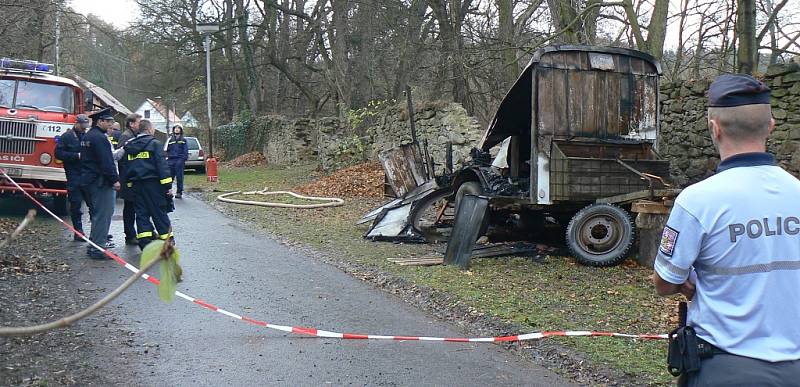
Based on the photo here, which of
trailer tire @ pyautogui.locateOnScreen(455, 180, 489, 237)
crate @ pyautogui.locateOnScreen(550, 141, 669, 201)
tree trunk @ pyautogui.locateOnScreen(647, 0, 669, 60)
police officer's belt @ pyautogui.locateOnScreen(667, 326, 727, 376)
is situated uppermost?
tree trunk @ pyautogui.locateOnScreen(647, 0, 669, 60)

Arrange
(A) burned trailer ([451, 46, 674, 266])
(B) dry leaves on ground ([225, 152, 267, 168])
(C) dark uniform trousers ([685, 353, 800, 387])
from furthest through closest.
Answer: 1. (B) dry leaves on ground ([225, 152, 267, 168])
2. (A) burned trailer ([451, 46, 674, 266])
3. (C) dark uniform trousers ([685, 353, 800, 387])

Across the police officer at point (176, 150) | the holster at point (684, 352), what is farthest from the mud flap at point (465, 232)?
the police officer at point (176, 150)

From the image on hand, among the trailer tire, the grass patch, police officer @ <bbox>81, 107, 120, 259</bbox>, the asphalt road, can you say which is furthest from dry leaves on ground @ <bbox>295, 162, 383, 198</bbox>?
the asphalt road

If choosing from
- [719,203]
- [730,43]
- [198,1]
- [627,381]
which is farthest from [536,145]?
[198,1]

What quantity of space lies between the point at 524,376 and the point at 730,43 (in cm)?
1644

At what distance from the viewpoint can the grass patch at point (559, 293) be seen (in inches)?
236

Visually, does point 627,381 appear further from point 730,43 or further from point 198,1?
point 198,1

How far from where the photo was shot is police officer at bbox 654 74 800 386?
2.51m

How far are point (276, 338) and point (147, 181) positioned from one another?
14.1ft

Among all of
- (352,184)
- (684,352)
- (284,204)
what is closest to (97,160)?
(284,204)

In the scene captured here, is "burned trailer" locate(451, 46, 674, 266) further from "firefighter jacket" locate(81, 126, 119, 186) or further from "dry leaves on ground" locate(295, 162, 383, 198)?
"dry leaves on ground" locate(295, 162, 383, 198)

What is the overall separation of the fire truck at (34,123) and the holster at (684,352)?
12.8m

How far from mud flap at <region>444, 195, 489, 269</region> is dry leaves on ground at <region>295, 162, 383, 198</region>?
30.7ft

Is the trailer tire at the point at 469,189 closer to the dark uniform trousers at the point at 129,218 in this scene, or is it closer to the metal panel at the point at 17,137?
the dark uniform trousers at the point at 129,218
